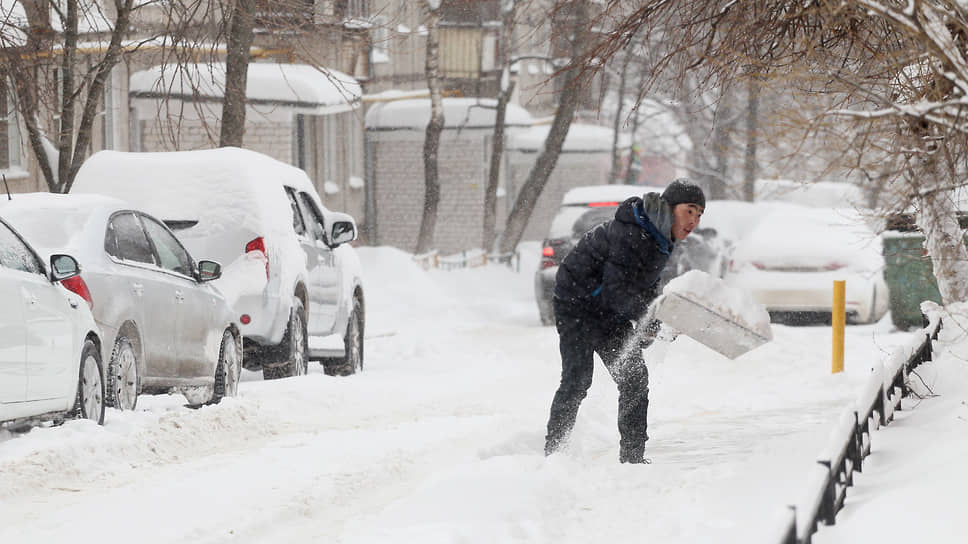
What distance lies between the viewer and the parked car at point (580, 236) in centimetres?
1844

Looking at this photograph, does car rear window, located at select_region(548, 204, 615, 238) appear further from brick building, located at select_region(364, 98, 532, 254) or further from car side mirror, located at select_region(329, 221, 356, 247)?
brick building, located at select_region(364, 98, 532, 254)

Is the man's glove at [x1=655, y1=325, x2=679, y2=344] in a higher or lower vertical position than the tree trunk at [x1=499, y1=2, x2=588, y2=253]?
higher

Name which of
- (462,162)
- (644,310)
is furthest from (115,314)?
(462,162)

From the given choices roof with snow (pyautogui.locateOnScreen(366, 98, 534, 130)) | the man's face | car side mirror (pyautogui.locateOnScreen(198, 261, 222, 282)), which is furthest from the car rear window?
roof with snow (pyautogui.locateOnScreen(366, 98, 534, 130))

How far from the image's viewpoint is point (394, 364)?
1484 cm

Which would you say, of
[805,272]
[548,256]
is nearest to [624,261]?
[805,272]

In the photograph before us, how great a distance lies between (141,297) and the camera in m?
8.84

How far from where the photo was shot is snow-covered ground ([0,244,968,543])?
5629 millimetres

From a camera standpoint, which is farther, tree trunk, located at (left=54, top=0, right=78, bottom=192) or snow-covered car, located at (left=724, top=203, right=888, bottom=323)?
snow-covered car, located at (left=724, top=203, right=888, bottom=323)

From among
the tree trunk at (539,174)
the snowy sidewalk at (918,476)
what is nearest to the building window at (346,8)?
the tree trunk at (539,174)

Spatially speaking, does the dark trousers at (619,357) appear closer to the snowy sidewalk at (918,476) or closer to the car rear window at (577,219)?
the snowy sidewalk at (918,476)

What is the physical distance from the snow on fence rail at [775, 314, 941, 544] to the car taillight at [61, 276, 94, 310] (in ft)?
14.3

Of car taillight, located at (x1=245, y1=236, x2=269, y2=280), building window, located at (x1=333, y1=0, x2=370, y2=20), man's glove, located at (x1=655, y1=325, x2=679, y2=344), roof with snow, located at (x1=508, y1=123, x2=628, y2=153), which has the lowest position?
roof with snow, located at (x1=508, y1=123, x2=628, y2=153)

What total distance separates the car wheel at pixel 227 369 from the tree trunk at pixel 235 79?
6.16m
